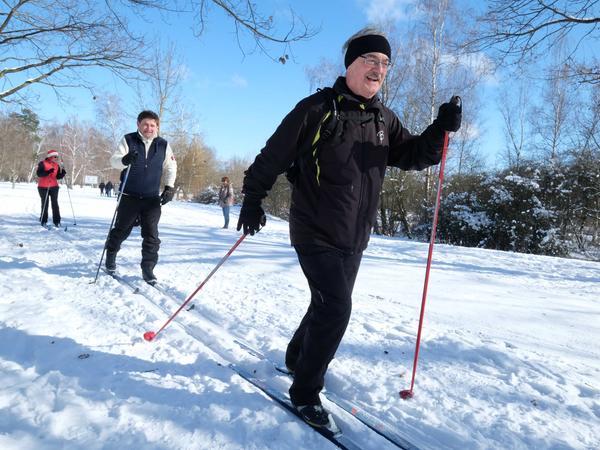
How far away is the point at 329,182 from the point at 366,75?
0.64 metres

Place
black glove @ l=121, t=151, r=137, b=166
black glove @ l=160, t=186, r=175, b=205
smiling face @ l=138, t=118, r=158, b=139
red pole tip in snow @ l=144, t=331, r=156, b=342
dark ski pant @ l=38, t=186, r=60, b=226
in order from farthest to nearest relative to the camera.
Result: dark ski pant @ l=38, t=186, r=60, b=226 → black glove @ l=160, t=186, r=175, b=205 → smiling face @ l=138, t=118, r=158, b=139 → black glove @ l=121, t=151, r=137, b=166 → red pole tip in snow @ l=144, t=331, r=156, b=342

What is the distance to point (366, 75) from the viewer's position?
2.16 metres

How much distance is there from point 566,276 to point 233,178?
1980 inches

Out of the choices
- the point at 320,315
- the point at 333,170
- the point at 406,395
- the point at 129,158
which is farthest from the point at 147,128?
the point at 406,395

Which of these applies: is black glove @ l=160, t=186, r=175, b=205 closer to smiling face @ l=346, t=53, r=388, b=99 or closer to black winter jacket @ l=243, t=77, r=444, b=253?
black winter jacket @ l=243, t=77, r=444, b=253

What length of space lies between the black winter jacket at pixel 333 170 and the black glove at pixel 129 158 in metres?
2.80

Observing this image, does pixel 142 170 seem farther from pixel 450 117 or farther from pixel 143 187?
pixel 450 117

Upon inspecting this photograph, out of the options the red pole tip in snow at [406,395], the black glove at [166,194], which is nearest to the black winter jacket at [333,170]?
the red pole tip in snow at [406,395]

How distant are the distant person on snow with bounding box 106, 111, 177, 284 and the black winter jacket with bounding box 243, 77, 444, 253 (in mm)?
2840

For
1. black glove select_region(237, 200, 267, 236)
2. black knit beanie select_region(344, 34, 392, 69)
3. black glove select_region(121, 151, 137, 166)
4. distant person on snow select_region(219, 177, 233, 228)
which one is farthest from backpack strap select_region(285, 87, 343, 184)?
distant person on snow select_region(219, 177, 233, 228)

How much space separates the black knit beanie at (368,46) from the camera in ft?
7.11

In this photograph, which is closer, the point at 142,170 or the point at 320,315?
the point at 320,315

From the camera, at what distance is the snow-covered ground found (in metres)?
1.98

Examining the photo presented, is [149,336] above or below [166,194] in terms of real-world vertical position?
below
